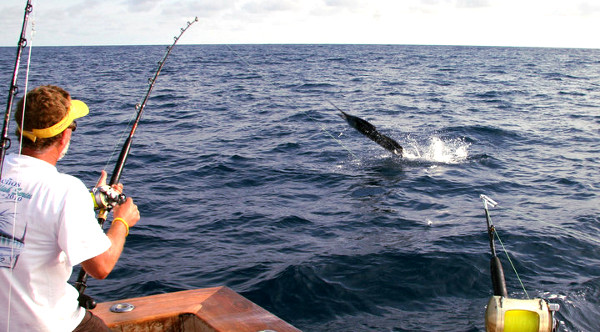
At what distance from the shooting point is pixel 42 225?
2080 millimetres

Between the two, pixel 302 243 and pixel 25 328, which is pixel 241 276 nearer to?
pixel 302 243

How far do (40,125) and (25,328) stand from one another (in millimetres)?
856

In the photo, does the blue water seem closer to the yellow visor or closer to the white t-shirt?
the white t-shirt

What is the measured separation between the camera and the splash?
12.2 meters

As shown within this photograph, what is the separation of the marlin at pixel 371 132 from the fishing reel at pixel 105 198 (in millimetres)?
7891

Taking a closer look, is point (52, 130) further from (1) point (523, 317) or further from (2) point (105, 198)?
(1) point (523, 317)

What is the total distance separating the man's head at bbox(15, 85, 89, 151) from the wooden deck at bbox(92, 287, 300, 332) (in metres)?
1.56

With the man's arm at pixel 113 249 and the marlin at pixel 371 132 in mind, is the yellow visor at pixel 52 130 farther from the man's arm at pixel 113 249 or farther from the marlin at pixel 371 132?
the marlin at pixel 371 132

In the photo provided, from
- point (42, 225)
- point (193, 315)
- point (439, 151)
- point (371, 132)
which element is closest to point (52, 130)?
point (42, 225)

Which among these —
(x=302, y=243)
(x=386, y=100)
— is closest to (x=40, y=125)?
(x=302, y=243)

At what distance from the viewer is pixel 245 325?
3326 mm

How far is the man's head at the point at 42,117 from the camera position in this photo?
213cm

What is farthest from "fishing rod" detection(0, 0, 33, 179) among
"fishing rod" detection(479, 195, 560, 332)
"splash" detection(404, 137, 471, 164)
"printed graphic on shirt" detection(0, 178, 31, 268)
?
"splash" detection(404, 137, 471, 164)

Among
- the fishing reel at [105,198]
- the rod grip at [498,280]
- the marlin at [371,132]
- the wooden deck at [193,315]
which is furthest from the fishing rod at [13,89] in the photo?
the marlin at [371,132]
